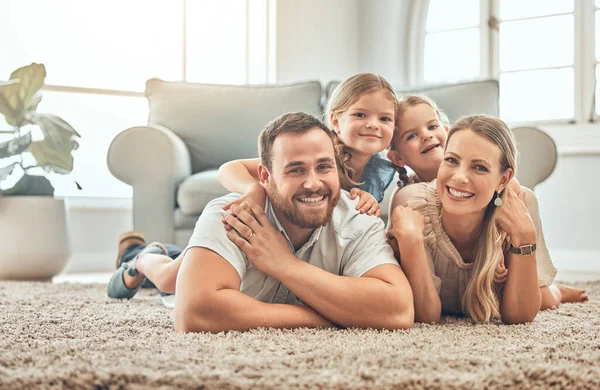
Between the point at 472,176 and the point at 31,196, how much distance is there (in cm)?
223

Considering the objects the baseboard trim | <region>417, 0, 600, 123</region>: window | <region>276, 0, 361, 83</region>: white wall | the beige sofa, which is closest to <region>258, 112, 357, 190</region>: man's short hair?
the beige sofa

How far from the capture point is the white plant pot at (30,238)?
119 inches

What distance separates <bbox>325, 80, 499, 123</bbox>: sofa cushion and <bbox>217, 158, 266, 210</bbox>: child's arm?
60.8 inches

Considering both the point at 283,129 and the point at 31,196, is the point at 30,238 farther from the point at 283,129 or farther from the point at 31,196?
the point at 283,129

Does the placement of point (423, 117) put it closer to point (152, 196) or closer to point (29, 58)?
point (152, 196)

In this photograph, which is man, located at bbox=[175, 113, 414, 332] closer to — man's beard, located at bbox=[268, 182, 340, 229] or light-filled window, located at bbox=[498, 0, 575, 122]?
man's beard, located at bbox=[268, 182, 340, 229]

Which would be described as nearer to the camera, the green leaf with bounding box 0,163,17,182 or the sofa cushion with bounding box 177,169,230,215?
the sofa cushion with bounding box 177,169,230,215

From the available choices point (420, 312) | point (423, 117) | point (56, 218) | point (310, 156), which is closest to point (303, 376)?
point (310, 156)

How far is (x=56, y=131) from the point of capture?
10.4 feet

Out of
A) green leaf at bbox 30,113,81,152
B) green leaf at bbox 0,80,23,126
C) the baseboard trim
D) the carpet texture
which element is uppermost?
green leaf at bbox 0,80,23,126

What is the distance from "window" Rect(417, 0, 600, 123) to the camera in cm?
410

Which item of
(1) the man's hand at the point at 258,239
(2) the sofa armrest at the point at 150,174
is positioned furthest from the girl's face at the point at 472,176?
(2) the sofa armrest at the point at 150,174

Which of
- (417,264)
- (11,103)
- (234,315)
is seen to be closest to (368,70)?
(11,103)

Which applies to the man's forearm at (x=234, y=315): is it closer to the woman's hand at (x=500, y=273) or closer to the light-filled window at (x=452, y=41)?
the woman's hand at (x=500, y=273)
